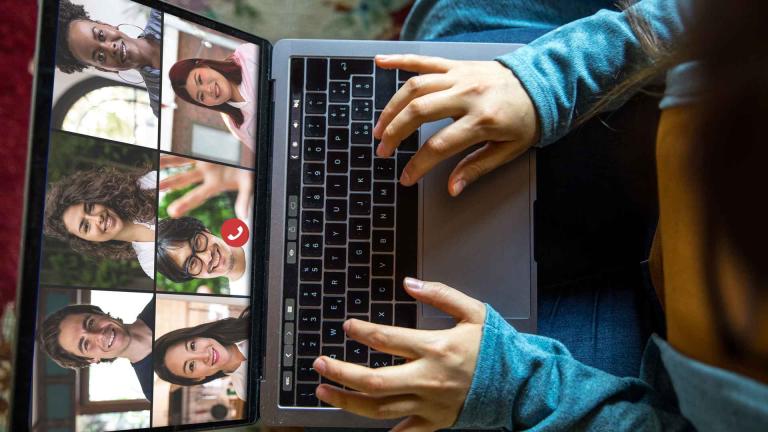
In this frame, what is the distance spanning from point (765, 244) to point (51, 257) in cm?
64

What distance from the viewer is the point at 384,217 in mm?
738

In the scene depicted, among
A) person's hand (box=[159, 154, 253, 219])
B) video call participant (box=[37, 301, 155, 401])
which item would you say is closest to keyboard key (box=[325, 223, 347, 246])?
person's hand (box=[159, 154, 253, 219])

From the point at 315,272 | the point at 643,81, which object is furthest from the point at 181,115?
the point at 643,81

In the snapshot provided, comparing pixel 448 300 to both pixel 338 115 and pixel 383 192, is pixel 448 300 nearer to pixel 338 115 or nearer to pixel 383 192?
pixel 383 192

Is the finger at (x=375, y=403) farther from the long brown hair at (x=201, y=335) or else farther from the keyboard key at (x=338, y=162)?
the keyboard key at (x=338, y=162)

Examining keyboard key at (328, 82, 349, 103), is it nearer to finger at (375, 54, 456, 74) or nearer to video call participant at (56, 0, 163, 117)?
finger at (375, 54, 456, 74)

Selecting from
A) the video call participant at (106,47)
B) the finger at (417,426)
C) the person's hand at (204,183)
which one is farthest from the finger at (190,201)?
the finger at (417,426)

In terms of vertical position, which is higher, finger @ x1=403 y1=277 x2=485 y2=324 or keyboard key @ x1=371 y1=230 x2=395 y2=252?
keyboard key @ x1=371 y1=230 x2=395 y2=252

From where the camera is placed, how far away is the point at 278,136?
2.46 ft

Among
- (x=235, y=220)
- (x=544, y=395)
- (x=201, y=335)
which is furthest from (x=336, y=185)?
(x=544, y=395)

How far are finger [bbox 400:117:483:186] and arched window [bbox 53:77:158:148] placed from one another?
1.01 feet

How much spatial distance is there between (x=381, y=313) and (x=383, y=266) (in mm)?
57

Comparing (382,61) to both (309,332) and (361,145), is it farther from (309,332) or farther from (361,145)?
(309,332)

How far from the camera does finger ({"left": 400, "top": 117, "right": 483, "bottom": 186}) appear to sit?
0.69 m
